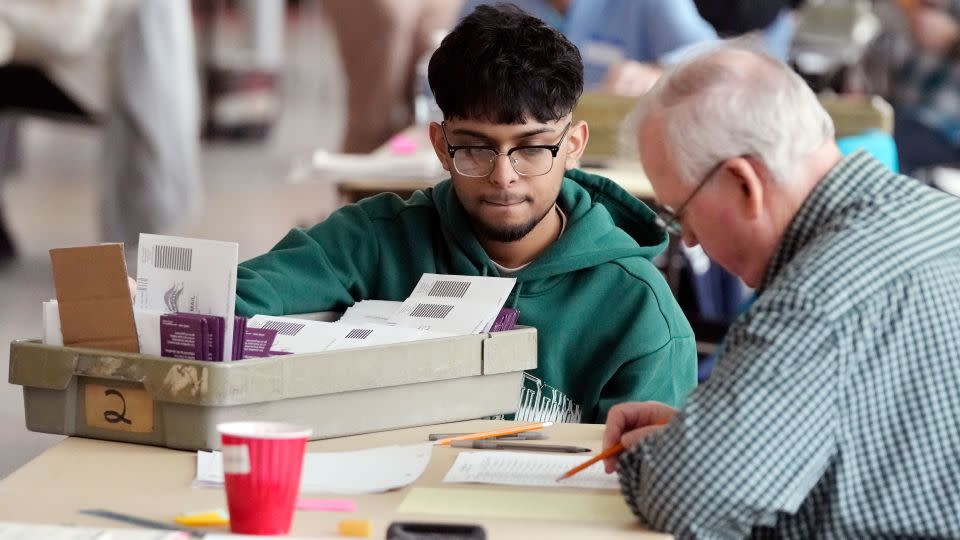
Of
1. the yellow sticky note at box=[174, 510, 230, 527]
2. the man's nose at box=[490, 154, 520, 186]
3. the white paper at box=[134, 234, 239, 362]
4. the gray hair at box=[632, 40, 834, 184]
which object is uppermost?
the gray hair at box=[632, 40, 834, 184]

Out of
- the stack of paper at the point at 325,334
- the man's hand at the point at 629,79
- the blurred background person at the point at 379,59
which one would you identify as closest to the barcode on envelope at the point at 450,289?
the stack of paper at the point at 325,334

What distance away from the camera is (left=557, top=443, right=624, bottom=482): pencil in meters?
1.67

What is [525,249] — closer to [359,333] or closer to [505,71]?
[505,71]

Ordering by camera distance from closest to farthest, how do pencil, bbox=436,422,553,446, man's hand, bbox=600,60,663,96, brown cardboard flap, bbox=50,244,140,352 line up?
brown cardboard flap, bbox=50,244,140,352, pencil, bbox=436,422,553,446, man's hand, bbox=600,60,663,96

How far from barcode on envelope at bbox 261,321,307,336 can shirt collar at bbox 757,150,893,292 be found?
70cm

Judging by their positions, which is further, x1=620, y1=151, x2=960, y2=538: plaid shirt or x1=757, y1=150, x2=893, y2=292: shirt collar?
x1=757, y1=150, x2=893, y2=292: shirt collar

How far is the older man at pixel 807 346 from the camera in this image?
1449 mm

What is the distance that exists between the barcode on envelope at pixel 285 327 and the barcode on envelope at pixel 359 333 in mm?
74

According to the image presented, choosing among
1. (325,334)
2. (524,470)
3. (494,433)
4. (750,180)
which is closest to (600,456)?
(524,470)

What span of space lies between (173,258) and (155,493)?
32 centimetres

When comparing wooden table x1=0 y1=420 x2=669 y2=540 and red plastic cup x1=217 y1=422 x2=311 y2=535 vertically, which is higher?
red plastic cup x1=217 y1=422 x2=311 y2=535

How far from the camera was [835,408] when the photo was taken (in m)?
1.46

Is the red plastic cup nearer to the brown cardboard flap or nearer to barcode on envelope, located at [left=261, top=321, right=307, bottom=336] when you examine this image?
the brown cardboard flap

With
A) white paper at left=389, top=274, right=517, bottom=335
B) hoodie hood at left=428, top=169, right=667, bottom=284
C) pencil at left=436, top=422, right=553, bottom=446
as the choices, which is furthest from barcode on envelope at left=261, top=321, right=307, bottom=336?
hoodie hood at left=428, top=169, right=667, bottom=284
